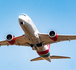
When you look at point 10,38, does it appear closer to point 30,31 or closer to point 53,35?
point 30,31

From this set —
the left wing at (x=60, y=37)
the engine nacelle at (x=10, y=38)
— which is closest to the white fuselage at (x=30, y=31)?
the left wing at (x=60, y=37)

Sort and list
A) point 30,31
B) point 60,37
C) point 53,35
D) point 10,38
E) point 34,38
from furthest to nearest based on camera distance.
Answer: point 60,37
point 10,38
point 34,38
point 53,35
point 30,31

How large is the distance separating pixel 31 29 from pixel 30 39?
2.20m

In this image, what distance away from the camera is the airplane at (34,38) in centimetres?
2828

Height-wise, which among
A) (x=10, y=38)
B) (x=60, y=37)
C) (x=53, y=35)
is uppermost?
(x=53, y=35)

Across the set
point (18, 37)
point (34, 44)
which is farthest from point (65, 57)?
point (18, 37)

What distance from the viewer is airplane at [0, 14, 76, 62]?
2828 centimetres

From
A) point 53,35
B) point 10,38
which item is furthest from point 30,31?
point 10,38

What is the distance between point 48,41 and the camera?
3316 centimetres

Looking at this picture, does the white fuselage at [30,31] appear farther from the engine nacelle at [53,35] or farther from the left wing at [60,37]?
the engine nacelle at [53,35]

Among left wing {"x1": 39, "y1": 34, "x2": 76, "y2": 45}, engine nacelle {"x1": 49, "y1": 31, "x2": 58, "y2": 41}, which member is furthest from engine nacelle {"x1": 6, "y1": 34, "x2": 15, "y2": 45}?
engine nacelle {"x1": 49, "y1": 31, "x2": 58, "y2": 41}

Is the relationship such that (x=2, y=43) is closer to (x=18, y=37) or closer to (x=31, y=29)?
(x=18, y=37)

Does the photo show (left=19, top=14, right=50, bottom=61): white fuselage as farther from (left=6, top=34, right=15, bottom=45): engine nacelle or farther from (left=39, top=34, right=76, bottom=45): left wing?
(left=6, top=34, right=15, bottom=45): engine nacelle

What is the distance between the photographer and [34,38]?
30.3 meters
